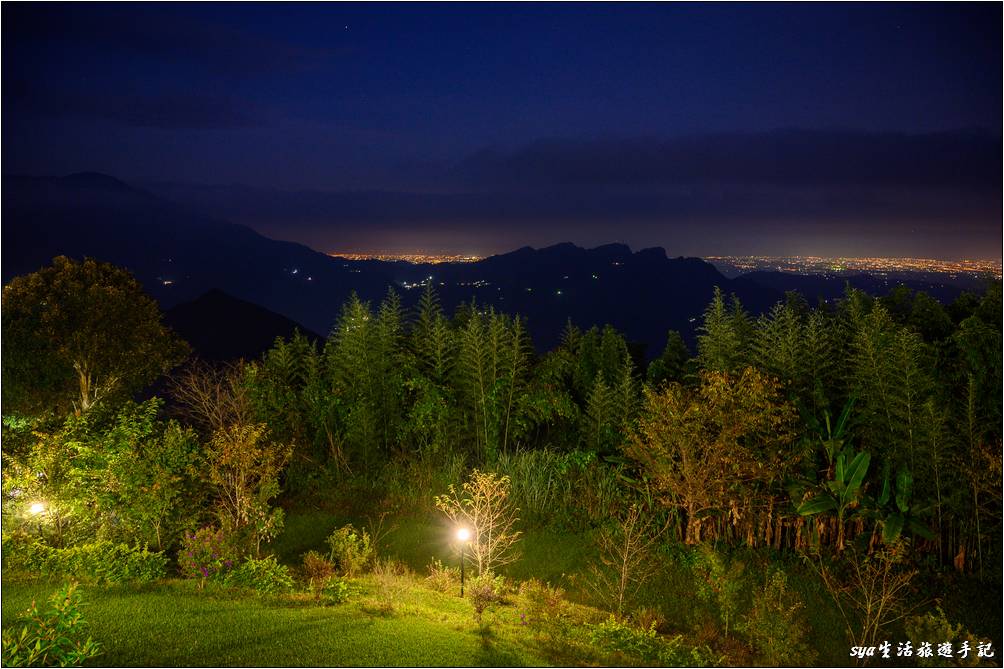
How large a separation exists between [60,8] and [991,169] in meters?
13.8

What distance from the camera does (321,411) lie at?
34.6 ft

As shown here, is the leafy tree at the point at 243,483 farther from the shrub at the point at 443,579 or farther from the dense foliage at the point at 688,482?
the shrub at the point at 443,579

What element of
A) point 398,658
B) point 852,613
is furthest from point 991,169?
point 398,658

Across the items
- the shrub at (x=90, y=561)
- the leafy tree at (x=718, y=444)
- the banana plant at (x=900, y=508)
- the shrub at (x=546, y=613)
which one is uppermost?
the leafy tree at (x=718, y=444)

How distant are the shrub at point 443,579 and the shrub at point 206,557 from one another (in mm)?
2011

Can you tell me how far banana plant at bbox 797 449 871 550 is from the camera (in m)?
6.92

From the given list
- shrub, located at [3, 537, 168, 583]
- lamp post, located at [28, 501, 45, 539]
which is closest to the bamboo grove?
lamp post, located at [28, 501, 45, 539]

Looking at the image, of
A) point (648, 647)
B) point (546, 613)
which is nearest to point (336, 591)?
point (546, 613)

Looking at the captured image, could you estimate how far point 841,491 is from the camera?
277 inches

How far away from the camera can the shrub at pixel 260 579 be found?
6.14 metres

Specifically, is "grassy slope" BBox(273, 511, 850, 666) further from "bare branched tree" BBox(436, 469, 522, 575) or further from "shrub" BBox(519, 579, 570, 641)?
"shrub" BBox(519, 579, 570, 641)

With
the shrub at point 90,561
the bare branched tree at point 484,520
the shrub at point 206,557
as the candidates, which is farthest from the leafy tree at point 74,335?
the bare branched tree at point 484,520

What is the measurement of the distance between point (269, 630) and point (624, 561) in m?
3.15

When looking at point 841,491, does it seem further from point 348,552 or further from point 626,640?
point 348,552
